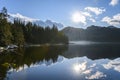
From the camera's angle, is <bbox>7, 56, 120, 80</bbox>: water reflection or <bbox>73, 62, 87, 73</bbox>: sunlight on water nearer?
<bbox>7, 56, 120, 80</bbox>: water reflection

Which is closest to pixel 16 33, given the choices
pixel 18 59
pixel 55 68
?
pixel 18 59

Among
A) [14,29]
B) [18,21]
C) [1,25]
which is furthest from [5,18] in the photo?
[18,21]

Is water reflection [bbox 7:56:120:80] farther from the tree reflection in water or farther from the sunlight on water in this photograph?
the tree reflection in water

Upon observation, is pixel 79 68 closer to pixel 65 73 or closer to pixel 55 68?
pixel 55 68

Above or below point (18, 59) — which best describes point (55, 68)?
below

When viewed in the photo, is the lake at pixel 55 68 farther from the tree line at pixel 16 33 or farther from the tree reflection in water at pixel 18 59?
the tree line at pixel 16 33

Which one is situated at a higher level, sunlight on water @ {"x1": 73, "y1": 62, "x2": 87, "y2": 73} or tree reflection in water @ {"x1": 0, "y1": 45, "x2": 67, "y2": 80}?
tree reflection in water @ {"x1": 0, "y1": 45, "x2": 67, "y2": 80}

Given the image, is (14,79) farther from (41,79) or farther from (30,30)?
(30,30)

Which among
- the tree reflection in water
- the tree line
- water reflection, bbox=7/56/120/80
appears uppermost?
the tree line

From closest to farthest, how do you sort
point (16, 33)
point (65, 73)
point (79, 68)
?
point (65, 73) → point (79, 68) → point (16, 33)

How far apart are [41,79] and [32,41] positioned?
146203 millimetres

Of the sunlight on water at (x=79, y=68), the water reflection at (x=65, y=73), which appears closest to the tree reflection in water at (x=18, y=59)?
the water reflection at (x=65, y=73)

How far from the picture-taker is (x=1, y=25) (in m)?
100

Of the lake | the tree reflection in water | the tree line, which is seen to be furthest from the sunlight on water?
the tree line
